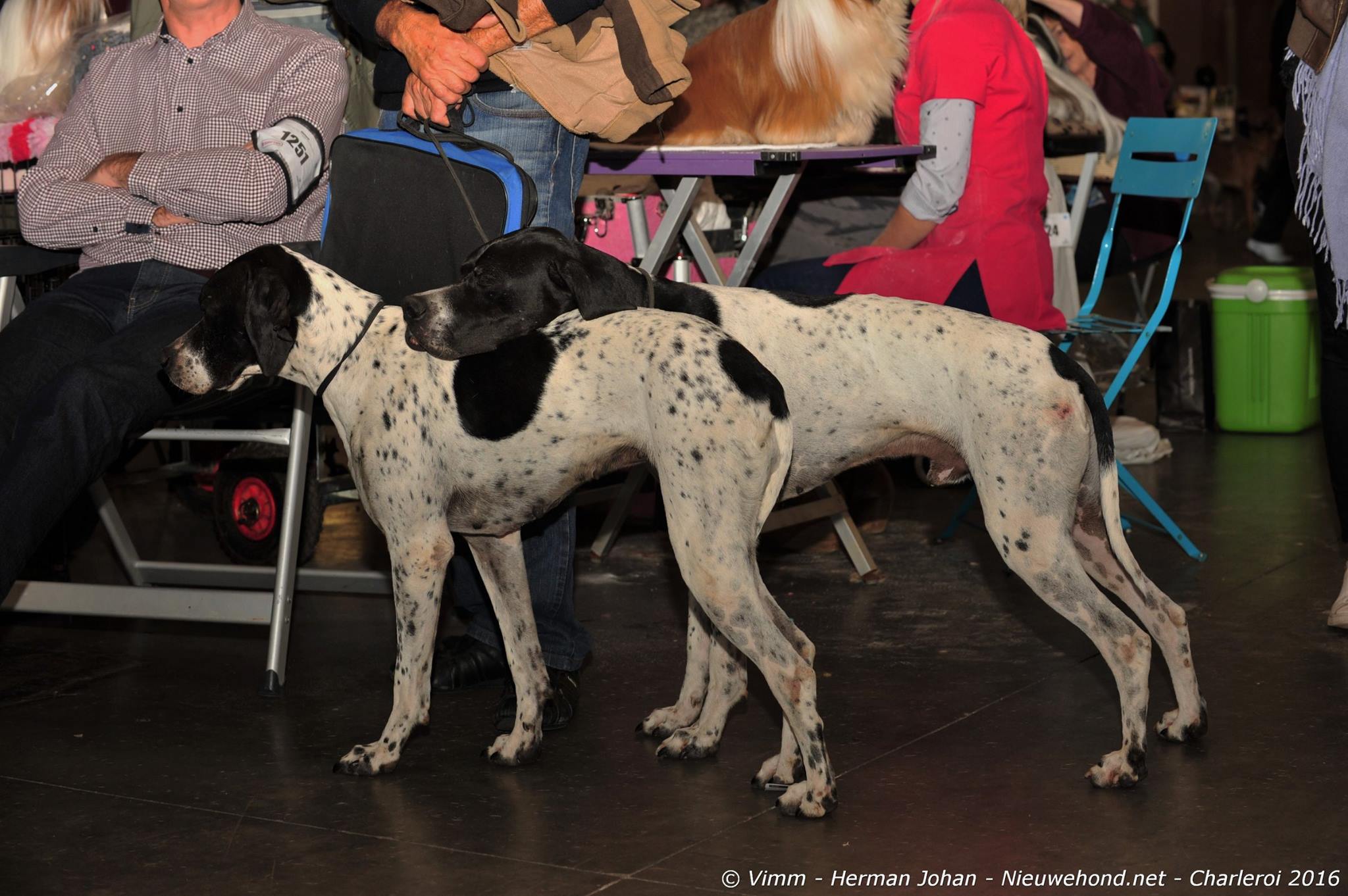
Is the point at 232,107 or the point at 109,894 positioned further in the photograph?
the point at 232,107

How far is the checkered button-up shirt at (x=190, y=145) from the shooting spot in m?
3.63

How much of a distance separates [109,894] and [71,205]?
191cm

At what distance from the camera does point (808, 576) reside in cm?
462

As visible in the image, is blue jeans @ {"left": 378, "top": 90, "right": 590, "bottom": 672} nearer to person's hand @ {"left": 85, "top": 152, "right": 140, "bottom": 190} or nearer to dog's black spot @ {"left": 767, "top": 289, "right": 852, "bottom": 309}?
dog's black spot @ {"left": 767, "top": 289, "right": 852, "bottom": 309}

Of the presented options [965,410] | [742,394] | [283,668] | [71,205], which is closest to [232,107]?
[71,205]

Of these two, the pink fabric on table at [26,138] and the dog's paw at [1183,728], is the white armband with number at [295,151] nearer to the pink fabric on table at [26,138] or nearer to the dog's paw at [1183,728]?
the pink fabric on table at [26,138]

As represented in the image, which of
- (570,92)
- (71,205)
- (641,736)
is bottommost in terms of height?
(641,736)

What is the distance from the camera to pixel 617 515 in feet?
16.0

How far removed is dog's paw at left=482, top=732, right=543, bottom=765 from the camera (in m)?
3.06

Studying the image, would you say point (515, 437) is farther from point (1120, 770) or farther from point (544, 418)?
point (1120, 770)

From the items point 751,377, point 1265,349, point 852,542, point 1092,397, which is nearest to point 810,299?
point 751,377

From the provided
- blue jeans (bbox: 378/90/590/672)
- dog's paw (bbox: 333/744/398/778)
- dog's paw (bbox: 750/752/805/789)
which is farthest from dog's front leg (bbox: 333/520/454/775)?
dog's paw (bbox: 750/752/805/789)

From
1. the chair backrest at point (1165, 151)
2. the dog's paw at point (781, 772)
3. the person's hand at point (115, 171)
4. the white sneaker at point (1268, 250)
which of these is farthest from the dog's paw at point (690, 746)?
the white sneaker at point (1268, 250)

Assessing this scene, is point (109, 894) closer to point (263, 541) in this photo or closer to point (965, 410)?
point (965, 410)
